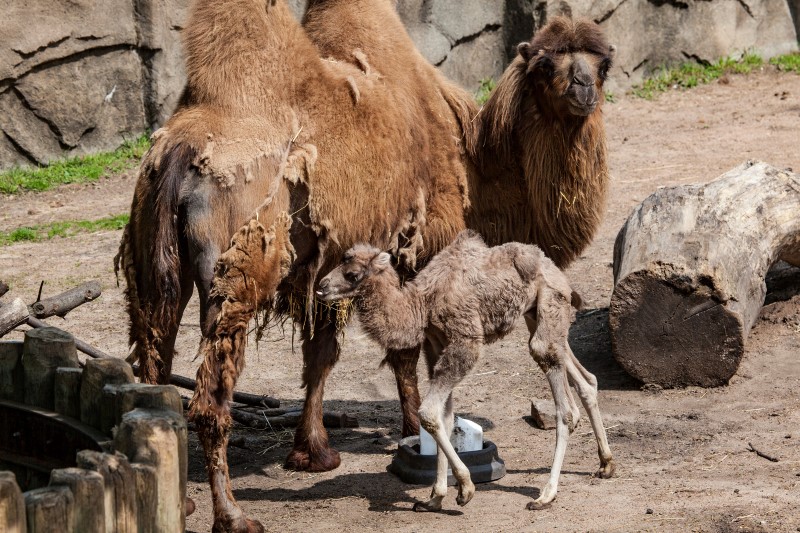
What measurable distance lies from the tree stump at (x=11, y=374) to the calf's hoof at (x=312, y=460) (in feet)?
6.47

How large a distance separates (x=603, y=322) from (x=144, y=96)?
7.09 m

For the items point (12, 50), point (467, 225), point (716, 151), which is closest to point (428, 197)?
point (467, 225)

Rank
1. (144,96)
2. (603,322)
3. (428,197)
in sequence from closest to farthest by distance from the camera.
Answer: (428,197), (603,322), (144,96)

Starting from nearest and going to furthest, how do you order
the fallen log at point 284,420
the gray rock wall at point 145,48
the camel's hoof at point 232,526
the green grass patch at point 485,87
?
1. the camel's hoof at point 232,526
2. the fallen log at point 284,420
3. the gray rock wall at point 145,48
4. the green grass patch at point 485,87

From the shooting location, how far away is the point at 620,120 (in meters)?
13.5

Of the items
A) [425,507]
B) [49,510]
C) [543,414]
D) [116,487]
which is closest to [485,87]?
[543,414]

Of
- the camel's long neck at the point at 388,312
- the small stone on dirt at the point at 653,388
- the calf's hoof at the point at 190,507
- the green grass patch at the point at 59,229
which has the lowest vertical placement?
the calf's hoof at the point at 190,507

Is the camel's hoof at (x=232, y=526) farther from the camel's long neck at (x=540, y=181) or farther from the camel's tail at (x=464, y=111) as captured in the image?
the camel's tail at (x=464, y=111)

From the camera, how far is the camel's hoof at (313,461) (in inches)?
243

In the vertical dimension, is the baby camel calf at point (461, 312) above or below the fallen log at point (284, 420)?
above

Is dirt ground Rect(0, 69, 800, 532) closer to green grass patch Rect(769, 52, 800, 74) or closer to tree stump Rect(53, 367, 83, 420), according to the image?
tree stump Rect(53, 367, 83, 420)

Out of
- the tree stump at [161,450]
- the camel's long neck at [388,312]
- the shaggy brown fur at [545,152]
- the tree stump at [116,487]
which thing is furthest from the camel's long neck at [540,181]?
the tree stump at [116,487]

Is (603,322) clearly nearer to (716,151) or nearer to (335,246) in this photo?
(335,246)

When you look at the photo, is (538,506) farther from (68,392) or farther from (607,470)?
(68,392)
